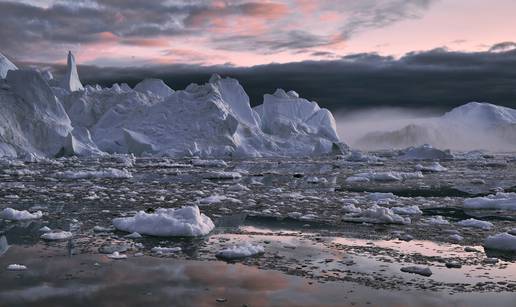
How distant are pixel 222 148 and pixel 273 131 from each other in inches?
734

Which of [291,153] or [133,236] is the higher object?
[133,236]

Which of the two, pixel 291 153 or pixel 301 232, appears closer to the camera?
pixel 301 232

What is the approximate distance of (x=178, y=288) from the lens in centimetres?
745

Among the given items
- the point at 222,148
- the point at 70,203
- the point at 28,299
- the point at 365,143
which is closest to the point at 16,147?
the point at 222,148

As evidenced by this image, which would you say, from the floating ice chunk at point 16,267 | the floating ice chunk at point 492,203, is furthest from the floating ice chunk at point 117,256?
the floating ice chunk at point 492,203

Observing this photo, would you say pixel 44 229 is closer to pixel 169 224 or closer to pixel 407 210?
pixel 169 224

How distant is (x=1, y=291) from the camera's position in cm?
713

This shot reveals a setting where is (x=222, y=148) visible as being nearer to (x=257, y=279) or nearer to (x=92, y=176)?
(x=92, y=176)

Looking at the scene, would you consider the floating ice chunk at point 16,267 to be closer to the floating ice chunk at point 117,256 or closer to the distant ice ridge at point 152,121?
the floating ice chunk at point 117,256

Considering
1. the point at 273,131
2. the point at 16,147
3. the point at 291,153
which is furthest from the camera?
the point at 273,131

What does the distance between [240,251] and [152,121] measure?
198ft

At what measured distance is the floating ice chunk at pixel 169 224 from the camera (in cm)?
1136

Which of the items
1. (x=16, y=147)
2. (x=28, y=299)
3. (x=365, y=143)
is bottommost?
(x=365, y=143)

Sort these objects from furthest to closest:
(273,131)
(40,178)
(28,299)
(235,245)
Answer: (273,131) → (40,178) → (235,245) → (28,299)
